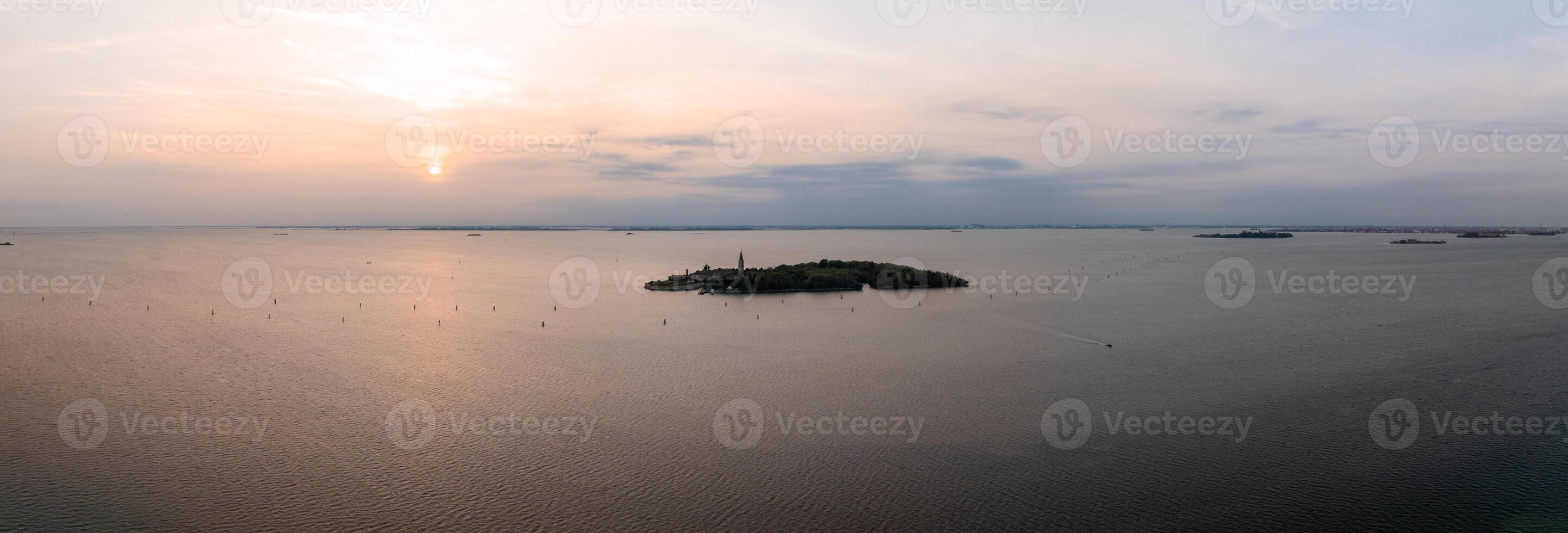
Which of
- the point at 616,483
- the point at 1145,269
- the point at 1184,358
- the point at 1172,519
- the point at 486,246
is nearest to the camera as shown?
the point at 1172,519

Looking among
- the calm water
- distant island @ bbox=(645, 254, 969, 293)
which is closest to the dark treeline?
distant island @ bbox=(645, 254, 969, 293)

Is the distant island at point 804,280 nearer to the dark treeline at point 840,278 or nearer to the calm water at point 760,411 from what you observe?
the dark treeline at point 840,278

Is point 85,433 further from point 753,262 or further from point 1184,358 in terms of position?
point 753,262

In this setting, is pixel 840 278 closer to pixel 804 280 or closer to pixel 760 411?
pixel 804 280

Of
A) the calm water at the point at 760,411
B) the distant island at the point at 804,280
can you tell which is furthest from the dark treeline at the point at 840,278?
the calm water at the point at 760,411

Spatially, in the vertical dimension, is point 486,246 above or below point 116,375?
above

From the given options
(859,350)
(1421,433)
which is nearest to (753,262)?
(859,350)
